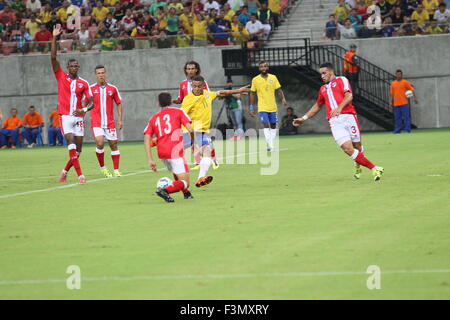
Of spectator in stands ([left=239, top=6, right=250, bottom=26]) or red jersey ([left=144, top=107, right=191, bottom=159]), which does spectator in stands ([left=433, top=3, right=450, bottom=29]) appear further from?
red jersey ([left=144, top=107, right=191, bottom=159])

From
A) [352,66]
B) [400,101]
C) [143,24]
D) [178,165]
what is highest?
[143,24]

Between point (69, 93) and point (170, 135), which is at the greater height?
point (69, 93)

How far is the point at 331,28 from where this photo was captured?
37.8 m

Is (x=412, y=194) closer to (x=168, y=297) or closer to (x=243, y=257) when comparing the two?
(x=243, y=257)

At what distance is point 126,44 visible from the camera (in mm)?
39875

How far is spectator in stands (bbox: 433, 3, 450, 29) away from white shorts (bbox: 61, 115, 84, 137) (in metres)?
21.8

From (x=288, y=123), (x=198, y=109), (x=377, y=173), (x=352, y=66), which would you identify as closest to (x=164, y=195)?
(x=198, y=109)

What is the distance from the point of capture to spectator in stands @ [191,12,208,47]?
128 ft

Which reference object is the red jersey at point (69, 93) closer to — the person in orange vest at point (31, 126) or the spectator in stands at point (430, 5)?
the person in orange vest at point (31, 126)

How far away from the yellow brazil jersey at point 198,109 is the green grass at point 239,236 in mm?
1236

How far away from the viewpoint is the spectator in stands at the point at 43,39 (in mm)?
40031

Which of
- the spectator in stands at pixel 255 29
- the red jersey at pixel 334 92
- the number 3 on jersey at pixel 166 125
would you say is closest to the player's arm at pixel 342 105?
the red jersey at pixel 334 92

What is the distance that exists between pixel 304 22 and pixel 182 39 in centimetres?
543

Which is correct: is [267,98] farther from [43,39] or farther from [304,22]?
[43,39]
